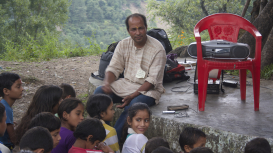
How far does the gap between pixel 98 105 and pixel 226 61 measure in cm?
155

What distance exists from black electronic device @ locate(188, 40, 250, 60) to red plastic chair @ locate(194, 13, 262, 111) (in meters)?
0.07

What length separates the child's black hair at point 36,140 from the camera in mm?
1711

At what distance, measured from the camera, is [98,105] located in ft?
8.52

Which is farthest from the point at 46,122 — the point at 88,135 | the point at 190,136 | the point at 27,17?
the point at 27,17

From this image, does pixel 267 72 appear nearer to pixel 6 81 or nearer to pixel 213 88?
pixel 213 88

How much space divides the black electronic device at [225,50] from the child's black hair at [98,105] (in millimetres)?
1347

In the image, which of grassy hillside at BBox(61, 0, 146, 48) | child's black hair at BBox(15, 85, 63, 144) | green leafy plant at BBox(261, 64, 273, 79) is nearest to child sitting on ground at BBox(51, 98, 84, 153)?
child's black hair at BBox(15, 85, 63, 144)

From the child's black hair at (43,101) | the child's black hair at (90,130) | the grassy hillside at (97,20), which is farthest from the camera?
the grassy hillside at (97,20)

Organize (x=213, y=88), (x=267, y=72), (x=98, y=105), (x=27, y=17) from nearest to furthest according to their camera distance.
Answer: (x=98, y=105)
(x=213, y=88)
(x=267, y=72)
(x=27, y=17)

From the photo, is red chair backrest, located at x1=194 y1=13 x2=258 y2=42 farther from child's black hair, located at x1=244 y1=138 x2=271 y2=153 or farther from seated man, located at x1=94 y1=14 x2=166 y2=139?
child's black hair, located at x1=244 y1=138 x2=271 y2=153

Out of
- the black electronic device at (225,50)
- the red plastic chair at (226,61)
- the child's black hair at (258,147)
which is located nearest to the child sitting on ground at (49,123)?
the child's black hair at (258,147)

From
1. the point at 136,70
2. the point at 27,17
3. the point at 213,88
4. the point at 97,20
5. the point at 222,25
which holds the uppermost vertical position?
the point at 97,20

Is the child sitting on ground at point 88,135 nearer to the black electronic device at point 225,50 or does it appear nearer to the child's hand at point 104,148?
the child's hand at point 104,148

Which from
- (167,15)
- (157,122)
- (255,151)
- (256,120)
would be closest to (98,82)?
(157,122)
